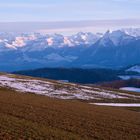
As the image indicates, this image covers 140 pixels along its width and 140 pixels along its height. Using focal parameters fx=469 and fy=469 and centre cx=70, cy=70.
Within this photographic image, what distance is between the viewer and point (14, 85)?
8769 cm

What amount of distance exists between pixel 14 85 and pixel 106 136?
55719 mm

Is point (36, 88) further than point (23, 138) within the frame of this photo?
Yes

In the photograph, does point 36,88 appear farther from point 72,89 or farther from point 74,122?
point 74,122

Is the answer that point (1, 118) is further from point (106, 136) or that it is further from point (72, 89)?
point (72, 89)

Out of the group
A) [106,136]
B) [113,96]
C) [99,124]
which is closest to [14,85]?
[113,96]

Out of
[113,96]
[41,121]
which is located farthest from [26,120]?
[113,96]

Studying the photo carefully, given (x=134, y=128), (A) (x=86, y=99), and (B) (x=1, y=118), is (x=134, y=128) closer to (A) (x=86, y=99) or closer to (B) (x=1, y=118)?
(B) (x=1, y=118)

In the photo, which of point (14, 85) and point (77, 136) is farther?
point (14, 85)

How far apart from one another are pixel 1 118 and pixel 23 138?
702 centimetres

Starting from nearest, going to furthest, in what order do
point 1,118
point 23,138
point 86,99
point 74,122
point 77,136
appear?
point 23,138, point 77,136, point 1,118, point 74,122, point 86,99

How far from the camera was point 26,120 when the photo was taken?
35.9m

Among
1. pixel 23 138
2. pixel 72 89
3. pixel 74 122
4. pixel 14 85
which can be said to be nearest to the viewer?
pixel 23 138

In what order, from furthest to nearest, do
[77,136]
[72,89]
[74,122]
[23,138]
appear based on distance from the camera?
1. [72,89]
2. [74,122]
3. [77,136]
4. [23,138]

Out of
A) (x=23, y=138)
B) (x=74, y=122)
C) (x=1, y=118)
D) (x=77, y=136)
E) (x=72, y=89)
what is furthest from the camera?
(x=72, y=89)
